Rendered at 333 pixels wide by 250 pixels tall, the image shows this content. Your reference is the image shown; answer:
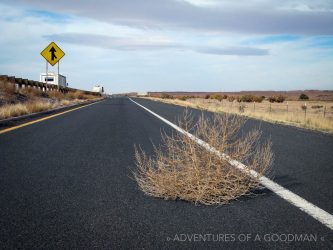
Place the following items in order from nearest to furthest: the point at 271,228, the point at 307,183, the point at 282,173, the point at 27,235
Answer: the point at 27,235
the point at 271,228
the point at 307,183
the point at 282,173

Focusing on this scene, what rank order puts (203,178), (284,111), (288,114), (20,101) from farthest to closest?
(284,111) → (288,114) → (20,101) → (203,178)

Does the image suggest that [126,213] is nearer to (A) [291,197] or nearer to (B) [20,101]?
(A) [291,197]

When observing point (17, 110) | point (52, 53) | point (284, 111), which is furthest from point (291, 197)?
point (284, 111)

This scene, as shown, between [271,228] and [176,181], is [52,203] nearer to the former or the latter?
[176,181]

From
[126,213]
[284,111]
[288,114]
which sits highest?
[126,213]

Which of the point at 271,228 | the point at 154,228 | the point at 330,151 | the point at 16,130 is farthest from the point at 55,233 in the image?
the point at 16,130

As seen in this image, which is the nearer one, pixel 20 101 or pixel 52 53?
pixel 20 101

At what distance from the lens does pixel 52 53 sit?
101 ft

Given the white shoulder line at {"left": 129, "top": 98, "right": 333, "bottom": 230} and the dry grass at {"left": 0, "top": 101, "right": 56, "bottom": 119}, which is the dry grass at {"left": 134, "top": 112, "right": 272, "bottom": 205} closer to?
the white shoulder line at {"left": 129, "top": 98, "right": 333, "bottom": 230}

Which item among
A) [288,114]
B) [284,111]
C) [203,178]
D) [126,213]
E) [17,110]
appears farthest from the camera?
[284,111]

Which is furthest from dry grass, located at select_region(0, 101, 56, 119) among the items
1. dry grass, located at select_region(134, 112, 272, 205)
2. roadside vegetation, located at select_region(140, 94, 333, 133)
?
dry grass, located at select_region(134, 112, 272, 205)

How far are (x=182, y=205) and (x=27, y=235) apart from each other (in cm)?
163

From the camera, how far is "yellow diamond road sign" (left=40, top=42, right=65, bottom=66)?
30.6m

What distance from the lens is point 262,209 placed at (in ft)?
14.4
